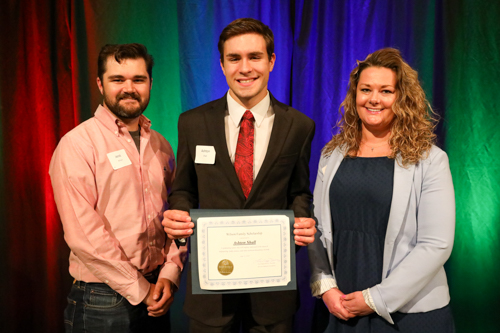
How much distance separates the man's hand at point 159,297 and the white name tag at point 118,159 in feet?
2.07

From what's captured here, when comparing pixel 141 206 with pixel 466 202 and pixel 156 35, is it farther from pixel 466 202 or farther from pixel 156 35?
pixel 466 202

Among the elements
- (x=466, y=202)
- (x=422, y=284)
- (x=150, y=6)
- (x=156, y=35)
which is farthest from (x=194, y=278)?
(x=466, y=202)

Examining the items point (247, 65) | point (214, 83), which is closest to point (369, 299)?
point (247, 65)

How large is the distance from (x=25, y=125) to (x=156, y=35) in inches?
47.2

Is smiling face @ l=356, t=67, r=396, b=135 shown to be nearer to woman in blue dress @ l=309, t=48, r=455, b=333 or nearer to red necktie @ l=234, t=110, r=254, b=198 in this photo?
woman in blue dress @ l=309, t=48, r=455, b=333

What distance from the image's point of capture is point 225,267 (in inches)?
58.1

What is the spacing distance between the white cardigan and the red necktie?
668mm

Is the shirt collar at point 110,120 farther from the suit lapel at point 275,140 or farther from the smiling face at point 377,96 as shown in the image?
the smiling face at point 377,96

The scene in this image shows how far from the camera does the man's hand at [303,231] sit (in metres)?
1.54

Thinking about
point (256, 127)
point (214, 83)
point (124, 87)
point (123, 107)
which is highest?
point (214, 83)

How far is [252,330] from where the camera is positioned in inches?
65.8

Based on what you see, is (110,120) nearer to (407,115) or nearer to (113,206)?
(113,206)

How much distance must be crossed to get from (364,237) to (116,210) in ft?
4.11

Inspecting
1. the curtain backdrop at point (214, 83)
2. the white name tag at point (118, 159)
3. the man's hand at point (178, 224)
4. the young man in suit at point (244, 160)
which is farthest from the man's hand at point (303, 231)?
the curtain backdrop at point (214, 83)
